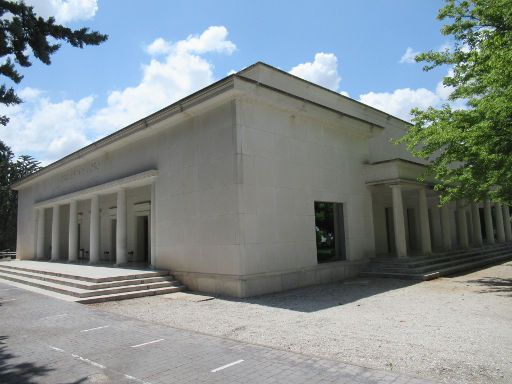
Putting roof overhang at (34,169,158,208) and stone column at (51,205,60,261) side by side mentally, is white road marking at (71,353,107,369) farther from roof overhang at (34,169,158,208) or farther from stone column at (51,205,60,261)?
stone column at (51,205,60,261)

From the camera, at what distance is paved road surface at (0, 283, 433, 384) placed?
4891 mm

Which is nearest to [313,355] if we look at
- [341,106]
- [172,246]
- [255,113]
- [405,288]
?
[405,288]

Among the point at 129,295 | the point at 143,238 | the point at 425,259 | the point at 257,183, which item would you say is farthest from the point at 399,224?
the point at 143,238

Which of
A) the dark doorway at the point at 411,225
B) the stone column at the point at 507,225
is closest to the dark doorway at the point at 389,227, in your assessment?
the dark doorway at the point at 411,225

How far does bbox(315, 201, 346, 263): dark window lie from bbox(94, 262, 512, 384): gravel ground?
1.75 meters

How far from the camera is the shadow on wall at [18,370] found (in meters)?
5.02

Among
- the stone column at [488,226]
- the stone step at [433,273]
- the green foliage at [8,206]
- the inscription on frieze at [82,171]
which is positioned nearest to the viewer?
the stone step at [433,273]

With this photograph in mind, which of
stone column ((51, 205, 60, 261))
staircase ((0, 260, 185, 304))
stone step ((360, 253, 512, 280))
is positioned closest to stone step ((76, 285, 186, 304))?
staircase ((0, 260, 185, 304))

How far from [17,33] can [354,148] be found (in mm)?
13436

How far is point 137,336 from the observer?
7117 millimetres

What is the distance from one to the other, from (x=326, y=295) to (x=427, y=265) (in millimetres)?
6039

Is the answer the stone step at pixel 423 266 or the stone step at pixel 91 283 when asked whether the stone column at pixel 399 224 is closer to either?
the stone step at pixel 423 266

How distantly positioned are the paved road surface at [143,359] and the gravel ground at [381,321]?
56cm

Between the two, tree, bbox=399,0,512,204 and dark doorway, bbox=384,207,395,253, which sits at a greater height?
tree, bbox=399,0,512,204
